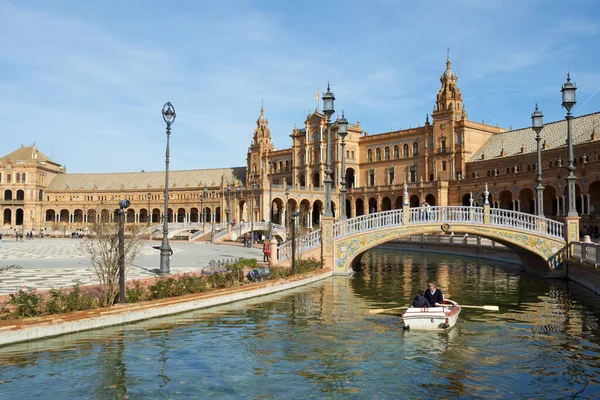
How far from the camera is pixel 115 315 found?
14602mm

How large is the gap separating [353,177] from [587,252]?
236 feet

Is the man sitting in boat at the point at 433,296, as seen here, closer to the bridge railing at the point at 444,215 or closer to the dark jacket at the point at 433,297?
the dark jacket at the point at 433,297

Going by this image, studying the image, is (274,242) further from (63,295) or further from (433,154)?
(433,154)

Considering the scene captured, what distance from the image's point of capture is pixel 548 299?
21.1 metres

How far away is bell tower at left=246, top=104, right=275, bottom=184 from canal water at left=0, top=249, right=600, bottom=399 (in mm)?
87717

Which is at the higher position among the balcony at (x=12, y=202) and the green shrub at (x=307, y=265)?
the balcony at (x=12, y=202)

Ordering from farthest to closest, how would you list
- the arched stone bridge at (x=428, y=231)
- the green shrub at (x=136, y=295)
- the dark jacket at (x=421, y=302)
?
the arched stone bridge at (x=428, y=231) → the green shrub at (x=136, y=295) → the dark jacket at (x=421, y=302)

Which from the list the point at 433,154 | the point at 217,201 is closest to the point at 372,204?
the point at 433,154

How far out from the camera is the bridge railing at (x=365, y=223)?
27.4 meters

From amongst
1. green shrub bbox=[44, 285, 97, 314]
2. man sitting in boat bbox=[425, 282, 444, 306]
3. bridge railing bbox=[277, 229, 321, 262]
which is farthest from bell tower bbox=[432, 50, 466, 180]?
green shrub bbox=[44, 285, 97, 314]

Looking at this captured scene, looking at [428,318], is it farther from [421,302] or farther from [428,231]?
[428,231]

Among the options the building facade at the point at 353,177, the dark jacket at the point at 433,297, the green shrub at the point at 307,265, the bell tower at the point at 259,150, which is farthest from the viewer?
the bell tower at the point at 259,150

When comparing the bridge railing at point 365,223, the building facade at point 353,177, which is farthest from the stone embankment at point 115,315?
the building facade at point 353,177

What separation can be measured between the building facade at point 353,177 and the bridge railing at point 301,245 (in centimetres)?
1921
